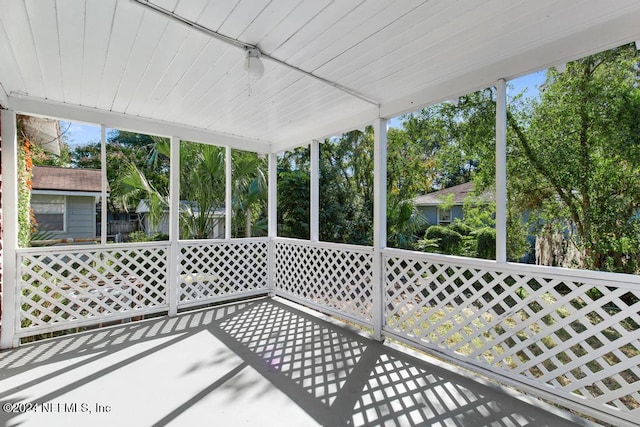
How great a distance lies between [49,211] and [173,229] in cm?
514

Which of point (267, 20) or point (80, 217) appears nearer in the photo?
point (267, 20)

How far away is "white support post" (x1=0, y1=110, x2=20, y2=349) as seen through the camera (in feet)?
9.67

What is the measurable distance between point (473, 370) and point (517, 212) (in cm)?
425

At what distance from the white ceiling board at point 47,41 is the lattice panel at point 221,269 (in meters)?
2.41

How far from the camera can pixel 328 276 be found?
4070 mm

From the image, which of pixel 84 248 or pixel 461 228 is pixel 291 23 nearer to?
pixel 84 248

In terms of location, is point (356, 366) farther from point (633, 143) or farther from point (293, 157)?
point (293, 157)

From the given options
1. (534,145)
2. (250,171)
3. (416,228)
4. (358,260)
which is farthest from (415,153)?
(358,260)

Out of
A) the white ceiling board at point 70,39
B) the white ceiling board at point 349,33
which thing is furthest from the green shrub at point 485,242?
the white ceiling board at point 70,39

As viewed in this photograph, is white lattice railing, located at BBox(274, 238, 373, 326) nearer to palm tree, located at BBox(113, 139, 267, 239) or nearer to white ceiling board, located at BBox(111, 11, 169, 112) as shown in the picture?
palm tree, located at BBox(113, 139, 267, 239)

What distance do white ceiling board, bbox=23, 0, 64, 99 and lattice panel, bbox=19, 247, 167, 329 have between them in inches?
73.9

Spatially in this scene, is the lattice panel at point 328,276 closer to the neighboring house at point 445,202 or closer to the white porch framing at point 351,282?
the white porch framing at point 351,282

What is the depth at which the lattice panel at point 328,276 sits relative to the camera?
3.65 metres

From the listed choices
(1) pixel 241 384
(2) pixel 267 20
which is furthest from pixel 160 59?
(1) pixel 241 384
